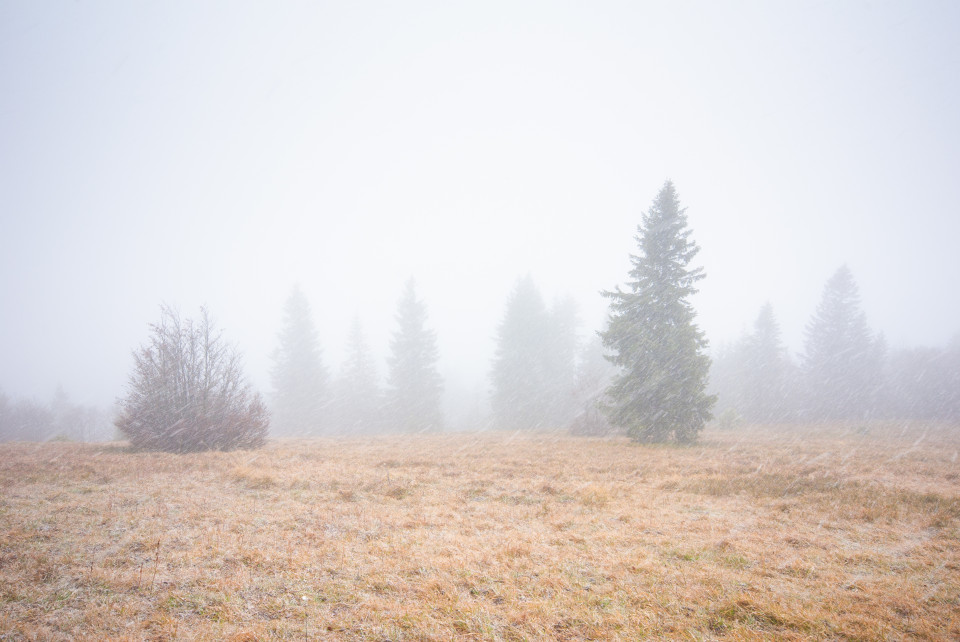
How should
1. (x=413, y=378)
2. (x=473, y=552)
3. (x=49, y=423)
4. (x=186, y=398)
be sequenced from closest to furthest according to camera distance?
(x=473, y=552)
(x=186, y=398)
(x=413, y=378)
(x=49, y=423)

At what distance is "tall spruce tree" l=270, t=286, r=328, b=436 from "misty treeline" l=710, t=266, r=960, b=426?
36373 mm

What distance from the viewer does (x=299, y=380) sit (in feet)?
126

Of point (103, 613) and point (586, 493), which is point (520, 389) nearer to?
point (586, 493)

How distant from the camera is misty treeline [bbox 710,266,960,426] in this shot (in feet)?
110

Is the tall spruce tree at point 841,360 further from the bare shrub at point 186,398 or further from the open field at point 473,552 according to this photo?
the bare shrub at point 186,398

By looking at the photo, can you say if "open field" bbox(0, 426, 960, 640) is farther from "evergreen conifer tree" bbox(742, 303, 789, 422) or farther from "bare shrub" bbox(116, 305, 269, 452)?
"evergreen conifer tree" bbox(742, 303, 789, 422)

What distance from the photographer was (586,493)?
9.71m

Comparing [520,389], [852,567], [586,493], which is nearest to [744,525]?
[852,567]

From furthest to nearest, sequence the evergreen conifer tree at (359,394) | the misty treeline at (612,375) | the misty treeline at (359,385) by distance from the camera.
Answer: the evergreen conifer tree at (359,394) → the misty treeline at (359,385) → the misty treeline at (612,375)

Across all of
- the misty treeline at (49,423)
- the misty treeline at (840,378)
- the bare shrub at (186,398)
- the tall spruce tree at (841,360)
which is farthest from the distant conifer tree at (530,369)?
the misty treeline at (49,423)

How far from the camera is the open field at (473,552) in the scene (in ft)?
14.5

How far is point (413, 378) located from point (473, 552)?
30.0 metres

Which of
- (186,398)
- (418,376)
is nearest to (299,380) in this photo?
(418,376)

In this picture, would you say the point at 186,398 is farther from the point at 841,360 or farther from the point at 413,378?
the point at 841,360
